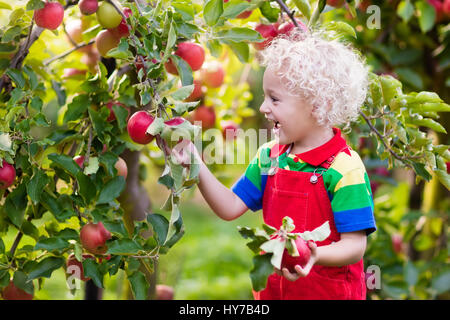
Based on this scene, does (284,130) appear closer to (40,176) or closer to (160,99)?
(160,99)

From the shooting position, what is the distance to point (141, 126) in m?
0.93

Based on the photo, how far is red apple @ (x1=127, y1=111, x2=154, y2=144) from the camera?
932 millimetres

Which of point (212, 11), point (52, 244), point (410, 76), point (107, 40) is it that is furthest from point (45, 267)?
point (410, 76)

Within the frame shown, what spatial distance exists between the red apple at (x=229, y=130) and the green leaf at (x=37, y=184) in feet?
2.13

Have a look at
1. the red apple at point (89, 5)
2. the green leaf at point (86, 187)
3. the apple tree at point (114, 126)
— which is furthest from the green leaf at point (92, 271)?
the red apple at point (89, 5)

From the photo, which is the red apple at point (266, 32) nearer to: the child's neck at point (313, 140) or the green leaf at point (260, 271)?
the child's neck at point (313, 140)

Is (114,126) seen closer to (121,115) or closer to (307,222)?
(121,115)

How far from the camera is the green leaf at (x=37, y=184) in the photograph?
1044mm

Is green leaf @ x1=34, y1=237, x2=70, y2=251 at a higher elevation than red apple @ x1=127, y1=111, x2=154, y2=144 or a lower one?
lower

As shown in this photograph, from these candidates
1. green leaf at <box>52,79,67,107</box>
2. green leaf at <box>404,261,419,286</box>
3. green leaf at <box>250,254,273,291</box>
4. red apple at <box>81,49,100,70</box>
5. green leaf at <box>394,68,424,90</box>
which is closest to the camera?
green leaf at <box>250,254,273,291</box>

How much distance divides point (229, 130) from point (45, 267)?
685mm

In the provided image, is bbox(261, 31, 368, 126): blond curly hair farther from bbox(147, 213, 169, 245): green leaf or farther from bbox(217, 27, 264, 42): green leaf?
bbox(147, 213, 169, 245): green leaf

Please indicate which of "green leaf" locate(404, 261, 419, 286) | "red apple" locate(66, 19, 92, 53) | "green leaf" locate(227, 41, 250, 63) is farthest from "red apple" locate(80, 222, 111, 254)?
"green leaf" locate(404, 261, 419, 286)

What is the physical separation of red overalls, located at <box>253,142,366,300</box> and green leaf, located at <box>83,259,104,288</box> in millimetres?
300
